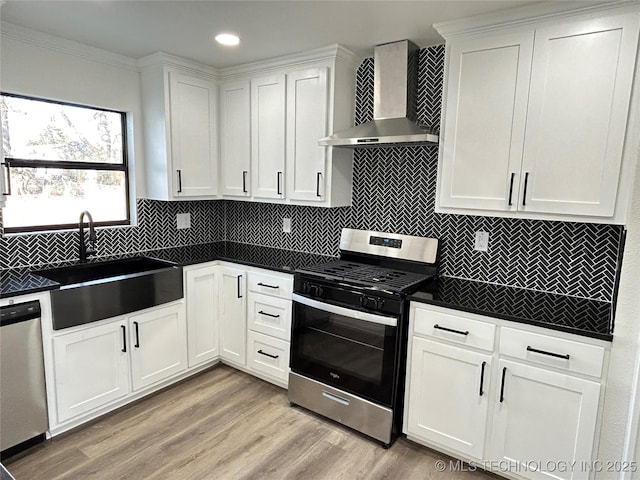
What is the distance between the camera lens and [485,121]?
2.16 m

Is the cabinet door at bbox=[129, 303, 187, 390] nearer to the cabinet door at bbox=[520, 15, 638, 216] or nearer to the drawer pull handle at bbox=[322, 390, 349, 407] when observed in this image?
the drawer pull handle at bbox=[322, 390, 349, 407]

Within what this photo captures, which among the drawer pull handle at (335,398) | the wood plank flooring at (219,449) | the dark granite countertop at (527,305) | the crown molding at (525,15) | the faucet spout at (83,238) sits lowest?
the wood plank flooring at (219,449)

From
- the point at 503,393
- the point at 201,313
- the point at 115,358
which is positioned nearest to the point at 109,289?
the point at 115,358

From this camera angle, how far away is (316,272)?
8.25 feet

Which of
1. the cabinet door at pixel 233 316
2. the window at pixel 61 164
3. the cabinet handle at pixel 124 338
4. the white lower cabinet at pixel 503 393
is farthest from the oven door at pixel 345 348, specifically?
the window at pixel 61 164

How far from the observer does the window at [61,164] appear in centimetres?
255

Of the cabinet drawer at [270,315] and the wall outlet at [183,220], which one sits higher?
the wall outlet at [183,220]

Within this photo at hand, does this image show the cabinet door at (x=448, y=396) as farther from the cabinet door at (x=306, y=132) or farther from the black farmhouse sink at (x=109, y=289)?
the black farmhouse sink at (x=109, y=289)

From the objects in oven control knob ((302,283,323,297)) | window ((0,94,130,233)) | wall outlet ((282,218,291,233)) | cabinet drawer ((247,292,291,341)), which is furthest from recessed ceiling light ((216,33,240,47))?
cabinet drawer ((247,292,291,341))

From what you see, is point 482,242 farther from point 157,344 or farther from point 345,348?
point 157,344

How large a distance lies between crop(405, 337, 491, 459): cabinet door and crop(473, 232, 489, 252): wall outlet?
747 millimetres

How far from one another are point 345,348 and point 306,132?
154 cm

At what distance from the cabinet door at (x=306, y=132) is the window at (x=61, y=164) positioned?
4.46ft

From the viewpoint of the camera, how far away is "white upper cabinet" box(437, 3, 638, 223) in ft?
5.97
